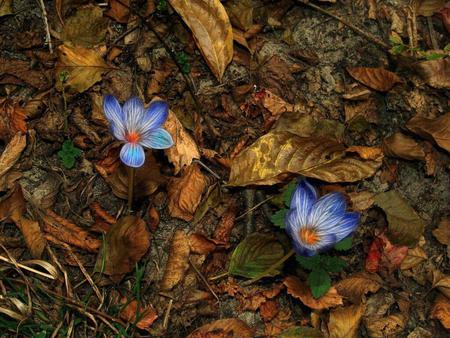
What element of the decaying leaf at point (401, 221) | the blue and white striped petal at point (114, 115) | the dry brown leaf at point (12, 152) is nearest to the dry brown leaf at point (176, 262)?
the blue and white striped petal at point (114, 115)

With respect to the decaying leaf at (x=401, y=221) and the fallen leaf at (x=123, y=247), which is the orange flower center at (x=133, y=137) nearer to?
the fallen leaf at (x=123, y=247)

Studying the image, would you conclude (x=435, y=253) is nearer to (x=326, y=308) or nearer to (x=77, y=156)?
(x=326, y=308)

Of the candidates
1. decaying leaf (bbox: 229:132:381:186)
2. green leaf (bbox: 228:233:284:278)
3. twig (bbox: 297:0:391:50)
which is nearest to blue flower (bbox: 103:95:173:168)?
decaying leaf (bbox: 229:132:381:186)

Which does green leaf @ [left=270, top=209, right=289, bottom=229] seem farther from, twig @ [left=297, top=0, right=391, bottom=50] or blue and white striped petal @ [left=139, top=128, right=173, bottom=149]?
twig @ [left=297, top=0, right=391, bottom=50]

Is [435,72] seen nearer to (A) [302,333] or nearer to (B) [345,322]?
(B) [345,322]

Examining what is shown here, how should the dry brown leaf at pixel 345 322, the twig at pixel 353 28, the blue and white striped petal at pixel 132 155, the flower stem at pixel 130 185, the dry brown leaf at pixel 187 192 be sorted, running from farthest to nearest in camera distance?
the twig at pixel 353 28 < the dry brown leaf at pixel 187 192 < the dry brown leaf at pixel 345 322 < the flower stem at pixel 130 185 < the blue and white striped petal at pixel 132 155

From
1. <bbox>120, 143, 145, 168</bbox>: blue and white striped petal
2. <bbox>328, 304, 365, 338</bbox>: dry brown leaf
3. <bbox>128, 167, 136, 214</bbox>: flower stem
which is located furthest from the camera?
<bbox>328, 304, 365, 338</bbox>: dry brown leaf
